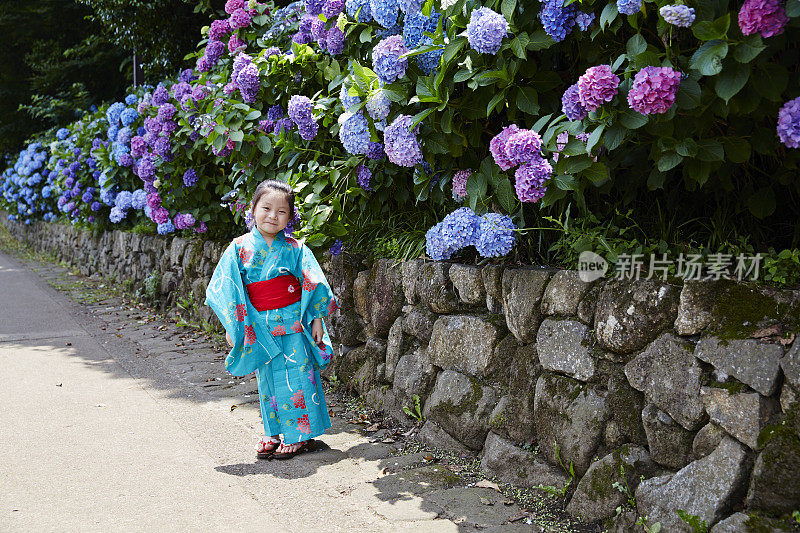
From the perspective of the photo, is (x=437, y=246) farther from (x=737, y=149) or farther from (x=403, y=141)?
(x=737, y=149)

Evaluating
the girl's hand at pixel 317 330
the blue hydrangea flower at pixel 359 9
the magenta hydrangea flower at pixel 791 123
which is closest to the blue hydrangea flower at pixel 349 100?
the blue hydrangea flower at pixel 359 9

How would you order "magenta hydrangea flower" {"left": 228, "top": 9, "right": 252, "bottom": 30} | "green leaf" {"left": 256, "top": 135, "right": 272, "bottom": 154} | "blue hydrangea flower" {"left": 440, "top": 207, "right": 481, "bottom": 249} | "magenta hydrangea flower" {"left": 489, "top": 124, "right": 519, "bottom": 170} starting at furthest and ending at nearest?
"magenta hydrangea flower" {"left": 228, "top": 9, "right": 252, "bottom": 30} < "green leaf" {"left": 256, "top": 135, "right": 272, "bottom": 154} < "blue hydrangea flower" {"left": 440, "top": 207, "right": 481, "bottom": 249} < "magenta hydrangea flower" {"left": 489, "top": 124, "right": 519, "bottom": 170}

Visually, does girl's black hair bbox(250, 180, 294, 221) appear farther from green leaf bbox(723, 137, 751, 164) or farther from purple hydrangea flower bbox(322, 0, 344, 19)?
green leaf bbox(723, 137, 751, 164)

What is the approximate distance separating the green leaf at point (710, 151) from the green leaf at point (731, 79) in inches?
10.8

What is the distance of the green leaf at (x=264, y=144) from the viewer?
4.56 metres

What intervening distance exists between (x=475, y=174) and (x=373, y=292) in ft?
4.14

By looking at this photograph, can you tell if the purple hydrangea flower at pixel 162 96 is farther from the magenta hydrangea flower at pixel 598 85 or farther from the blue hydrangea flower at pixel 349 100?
the magenta hydrangea flower at pixel 598 85

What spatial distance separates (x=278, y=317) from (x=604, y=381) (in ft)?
5.66

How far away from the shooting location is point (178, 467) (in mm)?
3301

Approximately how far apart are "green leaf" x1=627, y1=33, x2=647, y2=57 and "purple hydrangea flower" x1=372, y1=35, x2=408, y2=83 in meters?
1.11

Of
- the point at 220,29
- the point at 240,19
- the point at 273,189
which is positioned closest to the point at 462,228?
the point at 273,189

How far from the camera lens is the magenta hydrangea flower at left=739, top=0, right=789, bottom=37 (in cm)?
180

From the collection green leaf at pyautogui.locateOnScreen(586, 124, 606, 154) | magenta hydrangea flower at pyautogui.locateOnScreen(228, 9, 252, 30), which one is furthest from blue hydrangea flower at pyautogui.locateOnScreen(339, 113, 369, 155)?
magenta hydrangea flower at pyautogui.locateOnScreen(228, 9, 252, 30)

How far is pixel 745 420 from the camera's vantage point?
206 cm
